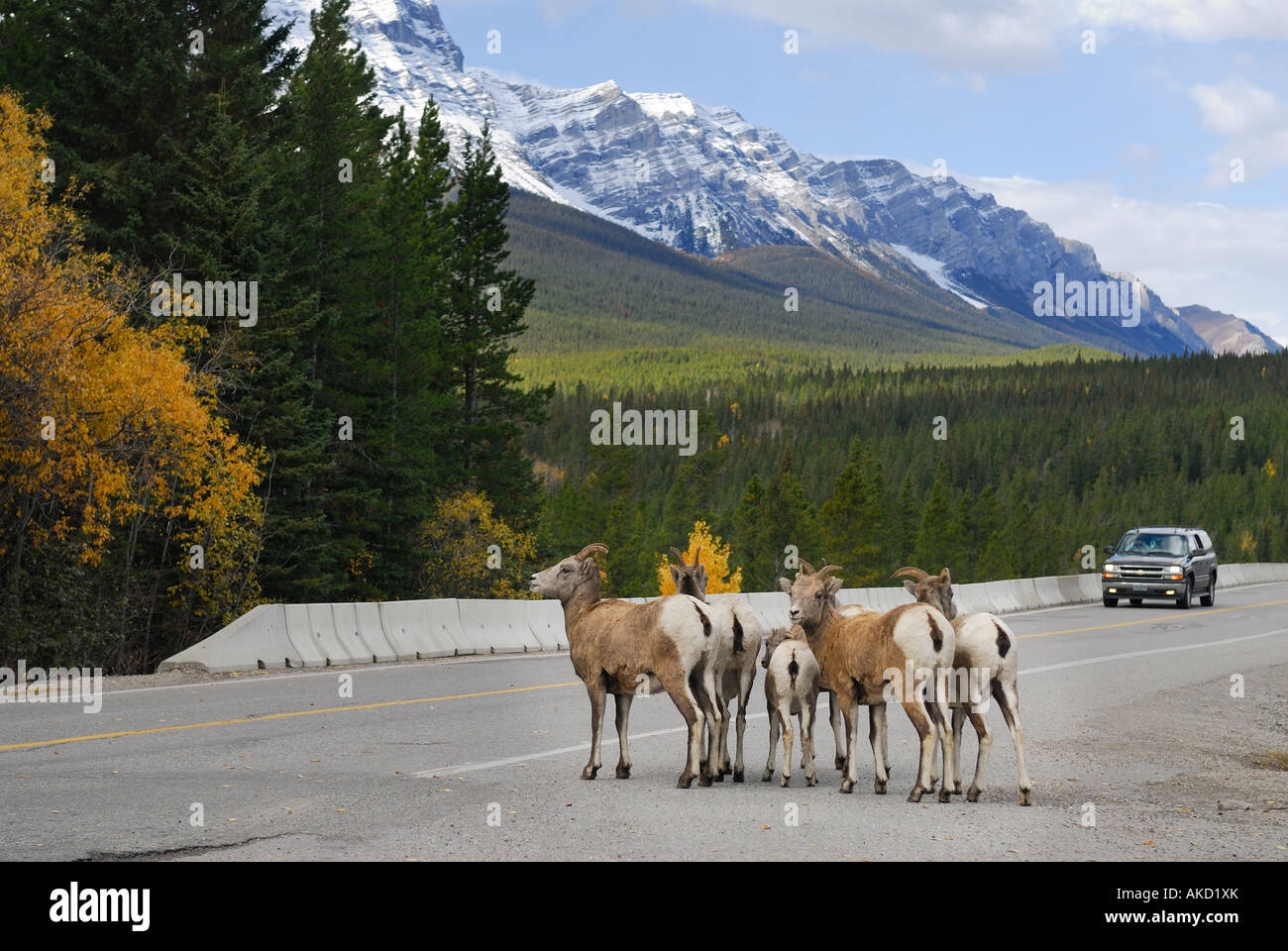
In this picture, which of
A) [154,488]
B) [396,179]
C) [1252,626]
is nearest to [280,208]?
[154,488]

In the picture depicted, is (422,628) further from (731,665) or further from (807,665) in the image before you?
(807,665)

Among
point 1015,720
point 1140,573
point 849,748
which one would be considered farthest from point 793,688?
point 1140,573

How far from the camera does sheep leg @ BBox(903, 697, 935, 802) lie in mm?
9023

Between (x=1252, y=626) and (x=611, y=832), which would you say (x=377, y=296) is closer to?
(x=1252, y=626)

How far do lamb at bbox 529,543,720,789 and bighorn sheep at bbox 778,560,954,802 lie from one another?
0.75 meters

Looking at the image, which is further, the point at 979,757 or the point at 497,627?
the point at 497,627

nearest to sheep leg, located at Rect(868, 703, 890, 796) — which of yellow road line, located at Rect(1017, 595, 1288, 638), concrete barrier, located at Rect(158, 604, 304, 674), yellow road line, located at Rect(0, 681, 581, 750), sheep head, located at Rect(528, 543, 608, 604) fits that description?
sheep head, located at Rect(528, 543, 608, 604)

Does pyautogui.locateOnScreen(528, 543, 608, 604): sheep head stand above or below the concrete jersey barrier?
above

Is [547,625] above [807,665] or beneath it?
beneath

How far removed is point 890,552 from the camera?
129 m

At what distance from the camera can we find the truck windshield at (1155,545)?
3694 cm

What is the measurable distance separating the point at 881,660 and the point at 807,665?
74 cm

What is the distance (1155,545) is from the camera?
37.2m

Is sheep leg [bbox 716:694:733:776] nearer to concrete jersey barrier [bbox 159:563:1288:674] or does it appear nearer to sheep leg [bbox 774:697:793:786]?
sheep leg [bbox 774:697:793:786]
